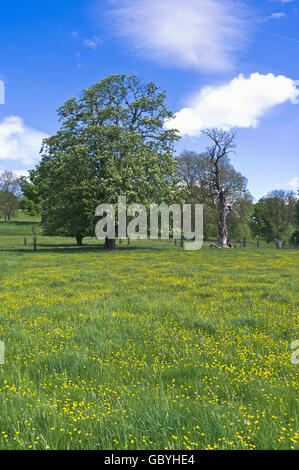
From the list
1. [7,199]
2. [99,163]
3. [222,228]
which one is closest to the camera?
[99,163]

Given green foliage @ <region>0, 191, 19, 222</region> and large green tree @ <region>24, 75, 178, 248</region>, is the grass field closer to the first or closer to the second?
large green tree @ <region>24, 75, 178, 248</region>

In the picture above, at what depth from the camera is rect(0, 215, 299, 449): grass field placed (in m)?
3.28

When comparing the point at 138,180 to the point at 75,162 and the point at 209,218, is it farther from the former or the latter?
the point at 209,218

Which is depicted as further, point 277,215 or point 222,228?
point 277,215

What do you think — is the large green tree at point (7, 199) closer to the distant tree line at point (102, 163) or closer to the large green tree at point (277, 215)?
the distant tree line at point (102, 163)

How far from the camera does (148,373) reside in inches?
188

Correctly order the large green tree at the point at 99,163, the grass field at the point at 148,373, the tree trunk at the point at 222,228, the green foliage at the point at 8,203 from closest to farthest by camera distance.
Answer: the grass field at the point at 148,373 → the large green tree at the point at 99,163 → the tree trunk at the point at 222,228 → the green foliage at the point at 8,203

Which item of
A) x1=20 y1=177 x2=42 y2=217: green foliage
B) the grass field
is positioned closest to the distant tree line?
the grass field

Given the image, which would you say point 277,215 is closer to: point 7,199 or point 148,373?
point 7,199

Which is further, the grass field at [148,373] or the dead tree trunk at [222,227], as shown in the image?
the dead tree trunk at [222,227]

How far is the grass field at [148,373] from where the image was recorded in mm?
3281

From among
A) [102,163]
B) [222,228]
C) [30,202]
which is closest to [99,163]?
[102,163]

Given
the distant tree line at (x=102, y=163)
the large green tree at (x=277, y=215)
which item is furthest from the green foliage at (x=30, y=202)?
the large green tree at (x=277, y=215)

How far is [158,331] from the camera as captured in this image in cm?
668
